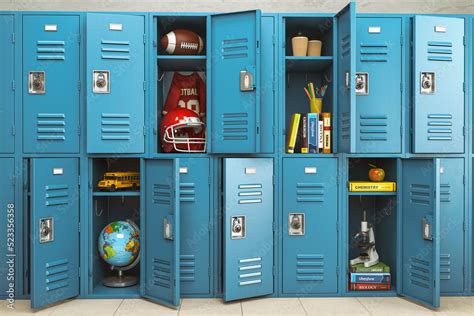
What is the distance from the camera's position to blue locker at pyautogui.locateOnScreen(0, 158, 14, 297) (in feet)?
11.6

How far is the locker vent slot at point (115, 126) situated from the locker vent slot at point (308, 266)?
5.35 feet

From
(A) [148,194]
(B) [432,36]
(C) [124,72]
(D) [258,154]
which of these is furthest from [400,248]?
(C) [124,72]

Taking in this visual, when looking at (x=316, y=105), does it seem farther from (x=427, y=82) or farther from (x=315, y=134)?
(x=427, y=82)

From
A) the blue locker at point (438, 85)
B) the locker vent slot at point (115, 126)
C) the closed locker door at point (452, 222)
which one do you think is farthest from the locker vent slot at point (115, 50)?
the closed locker door at point (452, 222)

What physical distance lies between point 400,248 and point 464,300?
608mm

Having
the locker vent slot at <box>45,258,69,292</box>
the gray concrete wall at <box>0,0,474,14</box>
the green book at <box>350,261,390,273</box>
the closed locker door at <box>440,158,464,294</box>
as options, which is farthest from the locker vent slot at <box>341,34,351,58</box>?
the locker vent slot at <box>45,258,69,292</box>

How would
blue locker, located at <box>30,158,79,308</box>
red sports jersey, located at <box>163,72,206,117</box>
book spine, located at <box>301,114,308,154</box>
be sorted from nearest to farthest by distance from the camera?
blue locker, located at <box>30,158,79,308</box>, book spine, located at <box>301,114,308,154</box>, red sports jersey, located at <box>163,72,206,117</box>

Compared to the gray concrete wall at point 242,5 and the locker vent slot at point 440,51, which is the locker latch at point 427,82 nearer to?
the locker vent slot at point 440,51

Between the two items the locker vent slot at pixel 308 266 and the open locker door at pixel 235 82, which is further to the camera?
the locker vent slot at pixel 308 266

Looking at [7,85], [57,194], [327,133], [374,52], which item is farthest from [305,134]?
[7,85]

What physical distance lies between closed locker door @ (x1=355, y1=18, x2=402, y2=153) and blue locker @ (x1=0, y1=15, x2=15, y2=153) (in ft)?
8.58

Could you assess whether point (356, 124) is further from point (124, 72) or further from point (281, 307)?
point (124, 72)

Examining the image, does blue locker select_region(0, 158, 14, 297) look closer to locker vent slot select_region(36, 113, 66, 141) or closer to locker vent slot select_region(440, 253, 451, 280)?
locker vent slot select_region(36, 113, 66, 141)

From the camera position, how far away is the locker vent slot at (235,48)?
3459mm
